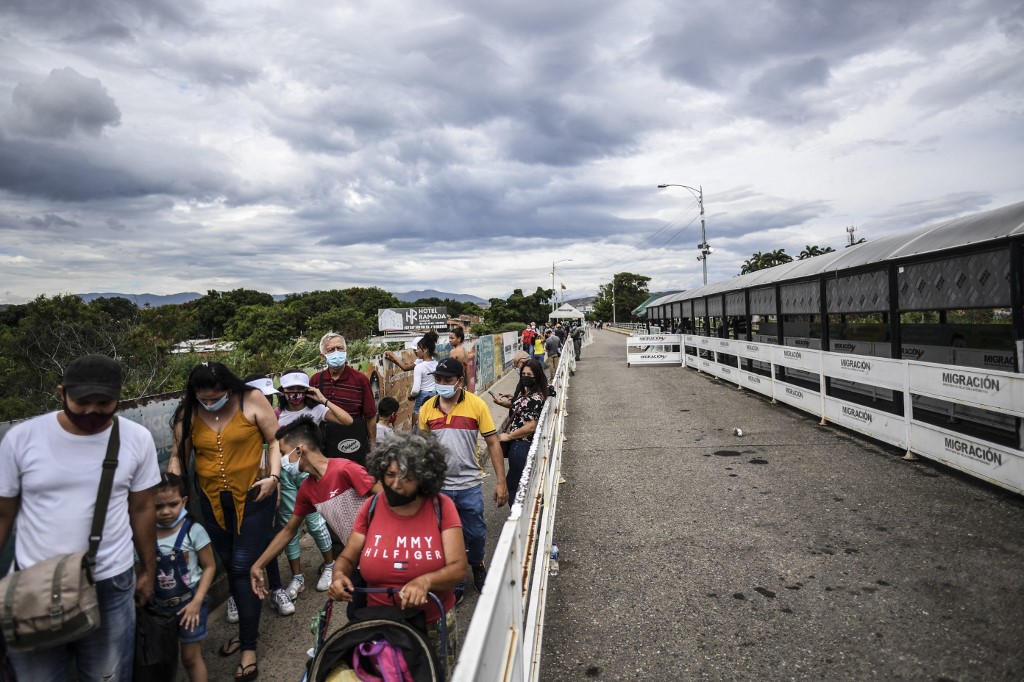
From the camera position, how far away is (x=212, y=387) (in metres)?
3.46

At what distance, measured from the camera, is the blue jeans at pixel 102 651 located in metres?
2.35

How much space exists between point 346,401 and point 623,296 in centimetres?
12000

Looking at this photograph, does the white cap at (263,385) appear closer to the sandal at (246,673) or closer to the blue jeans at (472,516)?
the blue jeans at (472,516)

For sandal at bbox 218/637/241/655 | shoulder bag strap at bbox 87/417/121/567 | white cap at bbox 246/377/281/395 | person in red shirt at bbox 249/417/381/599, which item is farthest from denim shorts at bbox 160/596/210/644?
white cap at bbox 246/377/281/395

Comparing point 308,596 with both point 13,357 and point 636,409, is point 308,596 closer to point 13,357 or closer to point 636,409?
point 636,409

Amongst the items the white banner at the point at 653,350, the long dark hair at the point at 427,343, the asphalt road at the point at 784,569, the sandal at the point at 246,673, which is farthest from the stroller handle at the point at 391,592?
the white banner at the point at 653,350

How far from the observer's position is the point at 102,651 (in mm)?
2520

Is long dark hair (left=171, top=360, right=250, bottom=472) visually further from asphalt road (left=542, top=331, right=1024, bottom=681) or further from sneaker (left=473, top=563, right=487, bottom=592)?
asphalt road (left=542, top=331, right=1024, bottom=681)

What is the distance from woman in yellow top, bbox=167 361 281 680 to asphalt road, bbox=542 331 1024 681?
1.90m

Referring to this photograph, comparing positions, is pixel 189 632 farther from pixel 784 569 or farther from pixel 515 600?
pixel 784 569

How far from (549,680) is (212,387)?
2586 millimetres

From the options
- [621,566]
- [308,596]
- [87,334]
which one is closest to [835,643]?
[621,566]

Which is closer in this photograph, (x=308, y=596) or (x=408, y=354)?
(x=308, y=596)

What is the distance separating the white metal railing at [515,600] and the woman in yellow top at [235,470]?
164cm
